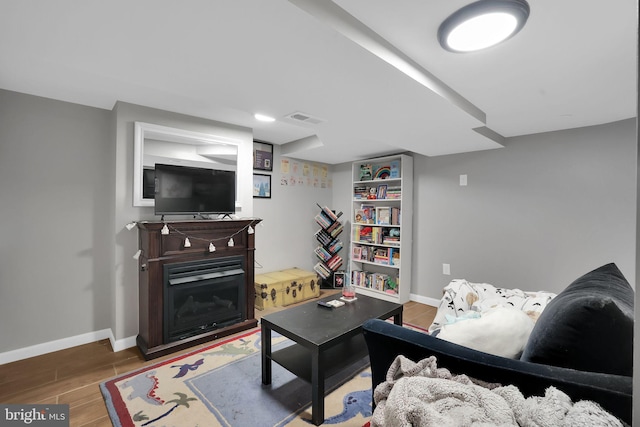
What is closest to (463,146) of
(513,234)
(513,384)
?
(513,234)

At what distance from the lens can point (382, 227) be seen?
4.13m

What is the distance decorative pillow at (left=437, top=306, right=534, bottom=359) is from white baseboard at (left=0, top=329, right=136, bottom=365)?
8.92ft

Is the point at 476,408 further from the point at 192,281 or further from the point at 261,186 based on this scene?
the point at 261,186

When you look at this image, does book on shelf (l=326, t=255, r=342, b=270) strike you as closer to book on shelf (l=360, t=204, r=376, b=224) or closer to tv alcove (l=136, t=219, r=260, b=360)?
A: book on shelf (l=360, t=204, r=376, b=224)

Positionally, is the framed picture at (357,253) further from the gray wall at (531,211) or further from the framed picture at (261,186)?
the framed picture at (261,186)

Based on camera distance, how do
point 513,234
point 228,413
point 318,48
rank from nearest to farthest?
1. point 318,48
2. point 228,413
3. point 513,234

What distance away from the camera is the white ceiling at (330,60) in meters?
1.13

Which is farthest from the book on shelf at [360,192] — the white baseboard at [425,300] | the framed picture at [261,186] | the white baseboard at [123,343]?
the white baseboard at [123,343]

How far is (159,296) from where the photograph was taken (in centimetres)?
245

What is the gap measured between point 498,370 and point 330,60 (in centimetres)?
148

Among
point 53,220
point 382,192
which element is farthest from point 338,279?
point 53,220

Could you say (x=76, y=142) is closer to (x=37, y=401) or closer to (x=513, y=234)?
(x=37, y=401)

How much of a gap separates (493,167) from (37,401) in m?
4.48

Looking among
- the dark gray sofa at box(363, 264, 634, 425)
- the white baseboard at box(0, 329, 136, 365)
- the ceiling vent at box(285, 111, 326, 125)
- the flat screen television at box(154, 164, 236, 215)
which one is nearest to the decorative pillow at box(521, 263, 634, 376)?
the dark gray sofa at box(363, 264, 634, 425)
